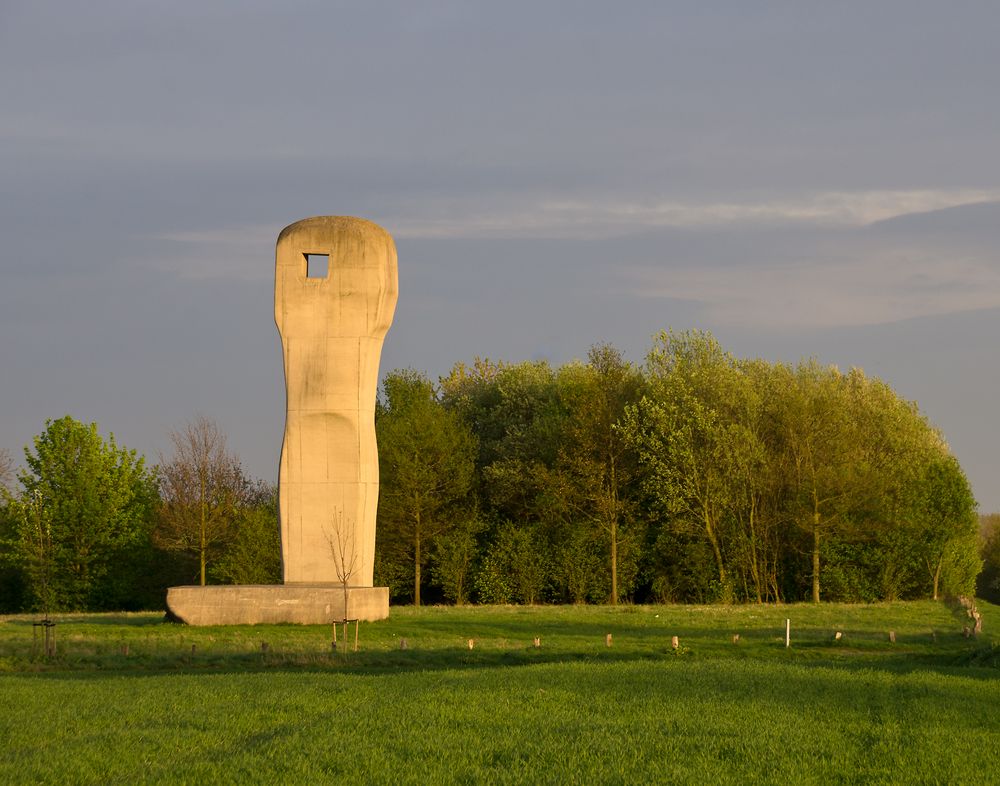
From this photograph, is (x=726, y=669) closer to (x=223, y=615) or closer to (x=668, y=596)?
(x=223, y=615)

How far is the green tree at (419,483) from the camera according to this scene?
50.7 m

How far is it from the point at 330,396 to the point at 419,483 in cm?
1777

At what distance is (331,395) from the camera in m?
33.7

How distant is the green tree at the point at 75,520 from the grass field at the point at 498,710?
25701 mm

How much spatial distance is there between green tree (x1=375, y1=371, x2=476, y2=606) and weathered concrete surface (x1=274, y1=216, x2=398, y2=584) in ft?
55.0

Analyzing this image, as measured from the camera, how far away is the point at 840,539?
47.9 metres

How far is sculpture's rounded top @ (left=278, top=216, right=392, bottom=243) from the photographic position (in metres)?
33.8

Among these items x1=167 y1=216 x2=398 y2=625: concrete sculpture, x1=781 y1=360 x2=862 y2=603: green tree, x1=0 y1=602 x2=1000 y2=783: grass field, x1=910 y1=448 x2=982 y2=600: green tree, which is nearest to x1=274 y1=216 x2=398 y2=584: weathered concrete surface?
x1=167 y1=216 x2=398 y2=625: concrete sculpture

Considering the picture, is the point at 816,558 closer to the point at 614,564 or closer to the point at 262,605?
the point at 614,564

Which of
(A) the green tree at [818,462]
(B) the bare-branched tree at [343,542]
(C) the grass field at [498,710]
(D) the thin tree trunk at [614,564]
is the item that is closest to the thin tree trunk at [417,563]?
(D) the thin tree trunk at [614,564]

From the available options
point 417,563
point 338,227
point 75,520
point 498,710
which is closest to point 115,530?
point 75,520

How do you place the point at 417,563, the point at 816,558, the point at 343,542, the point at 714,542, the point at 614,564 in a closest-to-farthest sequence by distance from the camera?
the point at 343,542
the point at 816,558
the point at 714,542
the point at 614,564
the point at 417,563

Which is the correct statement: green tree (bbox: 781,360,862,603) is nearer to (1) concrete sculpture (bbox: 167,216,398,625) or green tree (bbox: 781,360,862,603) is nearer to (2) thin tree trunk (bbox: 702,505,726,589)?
(2) thin tree trunk (bbox: 702,505,726,589)

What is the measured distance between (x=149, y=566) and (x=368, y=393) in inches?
1073
